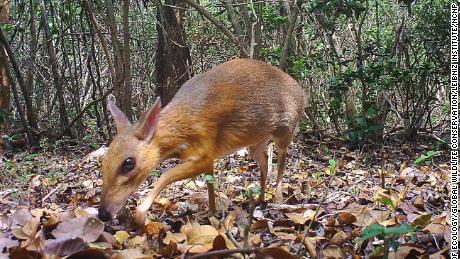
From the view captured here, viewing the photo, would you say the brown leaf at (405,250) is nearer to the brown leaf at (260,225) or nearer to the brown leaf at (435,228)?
the brown leaf at (435,228)

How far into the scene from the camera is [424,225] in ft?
10.3

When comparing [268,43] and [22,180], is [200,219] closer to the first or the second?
[22,180]

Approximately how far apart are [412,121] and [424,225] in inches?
238

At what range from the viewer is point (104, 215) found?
11.4 feet

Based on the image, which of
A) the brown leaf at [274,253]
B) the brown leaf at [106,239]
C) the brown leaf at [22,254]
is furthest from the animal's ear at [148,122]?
the brown leaf at [274,253]

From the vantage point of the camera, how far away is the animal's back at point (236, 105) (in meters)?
4.32

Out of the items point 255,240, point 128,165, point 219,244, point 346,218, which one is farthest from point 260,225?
point 128,165

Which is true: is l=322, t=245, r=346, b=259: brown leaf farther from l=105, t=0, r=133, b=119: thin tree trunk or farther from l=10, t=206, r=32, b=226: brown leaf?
l=105, t=0, r=133, b=119: thin tree trunk

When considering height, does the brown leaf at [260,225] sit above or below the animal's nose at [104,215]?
below

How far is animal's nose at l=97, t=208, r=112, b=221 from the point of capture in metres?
3.46

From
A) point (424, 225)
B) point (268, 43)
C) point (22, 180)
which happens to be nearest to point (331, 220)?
point (424, 225)

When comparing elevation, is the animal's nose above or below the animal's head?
below

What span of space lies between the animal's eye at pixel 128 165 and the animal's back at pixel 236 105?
1.97ft

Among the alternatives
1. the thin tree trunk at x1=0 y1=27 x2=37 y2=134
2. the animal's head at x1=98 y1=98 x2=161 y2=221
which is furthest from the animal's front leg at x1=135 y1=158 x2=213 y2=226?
the thin tree trunk at x1=0 y1=27 x2=37 y2=134
